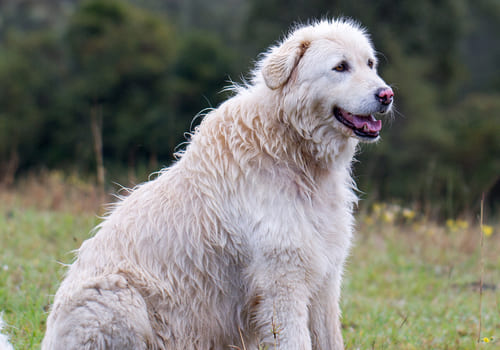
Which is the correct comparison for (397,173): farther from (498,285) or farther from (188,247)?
(188,247)

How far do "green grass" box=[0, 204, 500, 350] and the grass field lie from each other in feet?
0.04

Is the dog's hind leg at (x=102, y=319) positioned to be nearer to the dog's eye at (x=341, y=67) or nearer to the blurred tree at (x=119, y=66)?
the dog's eye at (x=341, y=67)

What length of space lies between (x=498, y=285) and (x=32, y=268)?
19.0ft

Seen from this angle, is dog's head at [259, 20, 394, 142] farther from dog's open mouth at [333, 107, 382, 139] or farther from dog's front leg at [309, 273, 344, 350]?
dog's front leg at [309, 273, 344, 350]

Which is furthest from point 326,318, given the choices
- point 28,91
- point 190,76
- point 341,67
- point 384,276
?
point 28,91

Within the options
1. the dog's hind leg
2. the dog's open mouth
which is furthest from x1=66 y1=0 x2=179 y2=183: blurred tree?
the dog's hind leg

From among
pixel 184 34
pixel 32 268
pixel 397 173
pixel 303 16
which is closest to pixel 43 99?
pixel 184 34

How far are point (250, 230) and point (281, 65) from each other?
1.13 metres

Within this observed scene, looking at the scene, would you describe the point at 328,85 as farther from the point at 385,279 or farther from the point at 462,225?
the point at 462,225

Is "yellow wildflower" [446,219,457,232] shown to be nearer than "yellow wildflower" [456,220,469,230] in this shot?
No

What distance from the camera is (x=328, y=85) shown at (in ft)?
13.3

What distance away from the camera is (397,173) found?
25.7 meters

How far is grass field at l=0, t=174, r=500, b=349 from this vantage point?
5.32m

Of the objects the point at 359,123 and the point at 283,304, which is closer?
the point at 283,304
